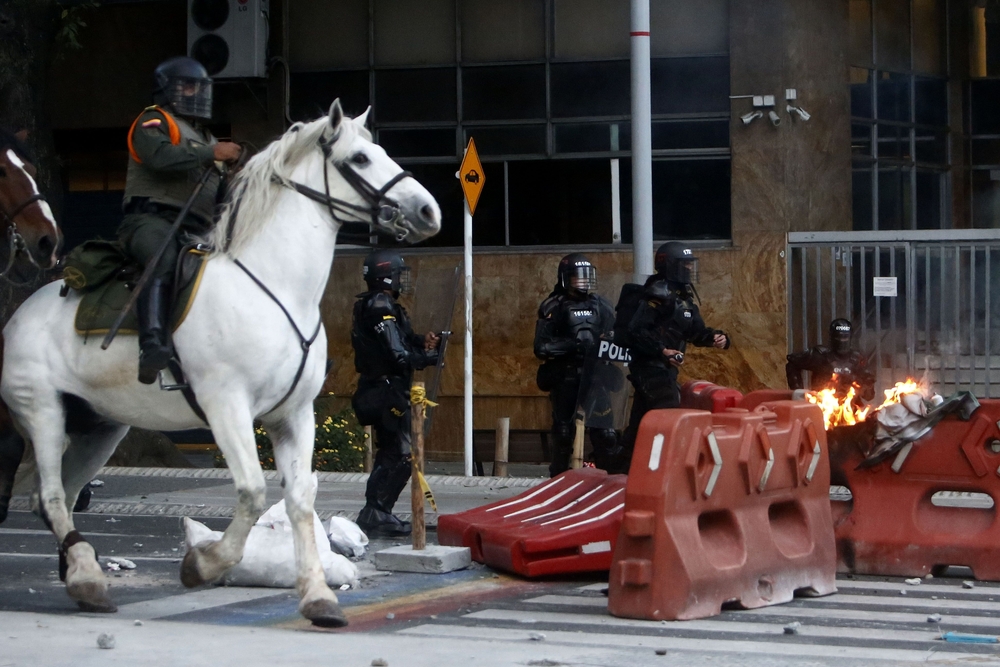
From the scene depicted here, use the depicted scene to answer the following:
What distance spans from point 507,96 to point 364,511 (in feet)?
27.7

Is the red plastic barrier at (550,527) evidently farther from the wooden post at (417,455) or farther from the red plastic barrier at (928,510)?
the red plastic barrier at (928,510)

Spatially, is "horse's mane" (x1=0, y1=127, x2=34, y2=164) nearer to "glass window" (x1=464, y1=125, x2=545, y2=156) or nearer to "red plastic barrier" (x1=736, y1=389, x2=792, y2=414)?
"red plastic barrier" (x1=736, y1=389, x2=792, y2=414)

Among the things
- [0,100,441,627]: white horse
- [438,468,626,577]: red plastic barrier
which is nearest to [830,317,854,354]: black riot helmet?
[438,468,626,577]: red plastic barrier

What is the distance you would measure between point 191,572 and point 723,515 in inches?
110

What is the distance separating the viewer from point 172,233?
7727 mm

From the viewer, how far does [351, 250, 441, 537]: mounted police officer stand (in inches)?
425

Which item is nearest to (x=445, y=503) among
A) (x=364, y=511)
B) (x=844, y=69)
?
(x=364, y=511)

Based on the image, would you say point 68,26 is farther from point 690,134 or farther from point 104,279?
point 104,279

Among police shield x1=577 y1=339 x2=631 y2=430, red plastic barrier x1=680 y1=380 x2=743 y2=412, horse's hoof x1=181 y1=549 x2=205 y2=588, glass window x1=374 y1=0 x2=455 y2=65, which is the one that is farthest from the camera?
glass window x1=374 y1=0 x2=455 y2=65

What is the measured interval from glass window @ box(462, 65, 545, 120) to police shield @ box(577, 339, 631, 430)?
6.59 m

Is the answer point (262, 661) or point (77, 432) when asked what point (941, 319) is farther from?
point (262, 661)

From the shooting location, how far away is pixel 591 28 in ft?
59.5

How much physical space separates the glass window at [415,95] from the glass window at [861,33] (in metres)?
4.71

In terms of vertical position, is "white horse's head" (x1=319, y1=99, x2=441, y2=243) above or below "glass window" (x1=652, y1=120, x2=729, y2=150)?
below
